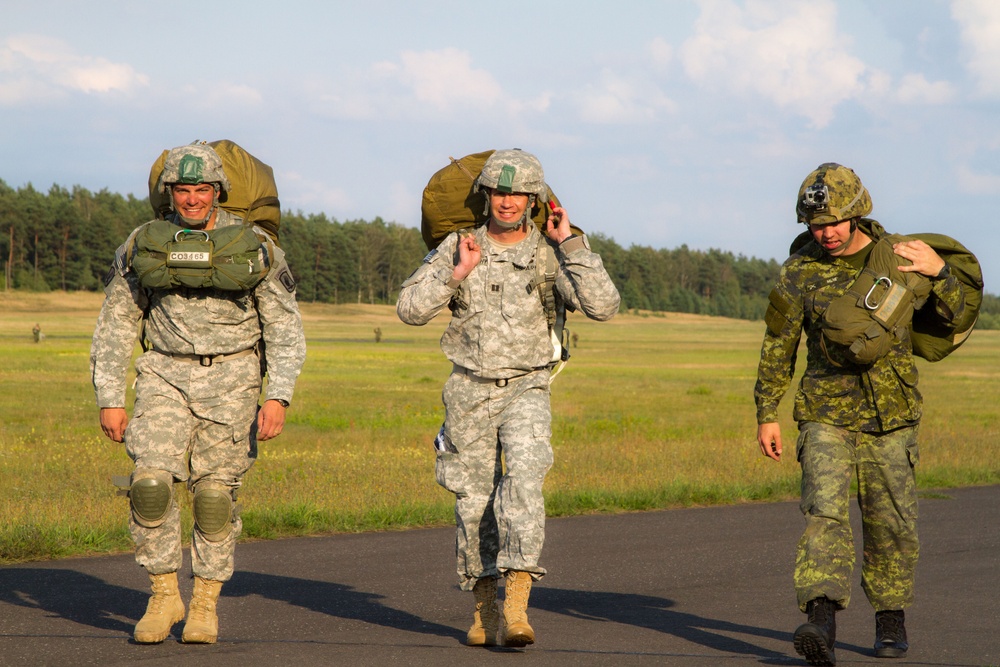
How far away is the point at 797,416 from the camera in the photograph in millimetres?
6285

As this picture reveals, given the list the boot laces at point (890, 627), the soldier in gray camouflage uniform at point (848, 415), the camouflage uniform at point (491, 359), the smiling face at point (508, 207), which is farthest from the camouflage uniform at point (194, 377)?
the boot laces at point (890, 627)

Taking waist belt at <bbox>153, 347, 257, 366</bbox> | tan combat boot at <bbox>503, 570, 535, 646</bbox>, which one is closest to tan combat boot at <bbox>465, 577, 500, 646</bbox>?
tan combat boot at <bbox>503, 570, 535, 646</bbox>

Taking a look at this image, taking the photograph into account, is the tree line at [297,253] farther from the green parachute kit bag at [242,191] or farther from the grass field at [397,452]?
the green parachute kit bag at [242,191]

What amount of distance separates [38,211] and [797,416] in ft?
448

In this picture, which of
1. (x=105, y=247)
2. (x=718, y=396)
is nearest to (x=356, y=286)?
(x=105, y=247)

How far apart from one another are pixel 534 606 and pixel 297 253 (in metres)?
140

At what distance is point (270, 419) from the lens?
6504 mm

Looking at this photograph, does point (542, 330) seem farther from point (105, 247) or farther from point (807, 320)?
point (105, 247)

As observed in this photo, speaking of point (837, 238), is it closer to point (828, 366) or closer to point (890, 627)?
point (828, 366)

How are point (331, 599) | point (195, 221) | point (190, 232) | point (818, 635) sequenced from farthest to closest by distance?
1. point (331, 599)
2. point (195, 221)
3. point (190, 232)
4. point (818, 635)

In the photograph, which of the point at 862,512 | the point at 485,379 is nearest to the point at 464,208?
the point at 485,379

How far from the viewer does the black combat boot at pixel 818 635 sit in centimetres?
573

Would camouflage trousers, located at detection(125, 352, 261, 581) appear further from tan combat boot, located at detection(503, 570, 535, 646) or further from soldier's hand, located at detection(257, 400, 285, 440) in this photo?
tan combat boot, located at detection(503, 570, 535, 646)

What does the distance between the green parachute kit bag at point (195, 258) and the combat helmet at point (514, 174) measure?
46.9 inches
